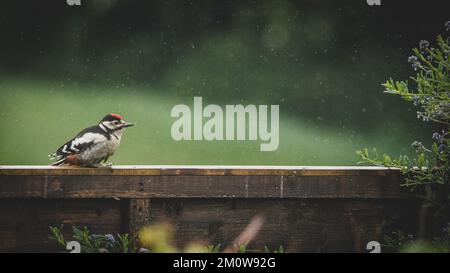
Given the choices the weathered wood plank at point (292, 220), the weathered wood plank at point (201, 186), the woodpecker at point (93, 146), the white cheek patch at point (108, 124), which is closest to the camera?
the weathered wood plank at point (201, 186)

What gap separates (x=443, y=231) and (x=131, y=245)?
1519 millimetres

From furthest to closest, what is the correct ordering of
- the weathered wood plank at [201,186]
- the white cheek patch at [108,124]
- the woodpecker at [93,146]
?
the white cheek patch at [108,124] → the woodpecker at [93,146] → the weathered wood plank at [201,186]

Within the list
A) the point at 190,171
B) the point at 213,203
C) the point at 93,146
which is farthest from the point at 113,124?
the point at 213,203

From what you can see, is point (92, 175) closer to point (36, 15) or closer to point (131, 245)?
point (131, 245)

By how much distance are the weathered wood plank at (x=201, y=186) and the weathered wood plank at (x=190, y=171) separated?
0.02 metres

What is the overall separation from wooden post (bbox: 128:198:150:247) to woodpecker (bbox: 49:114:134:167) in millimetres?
485

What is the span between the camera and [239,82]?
5.95 metres

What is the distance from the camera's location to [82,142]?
10.9 feet

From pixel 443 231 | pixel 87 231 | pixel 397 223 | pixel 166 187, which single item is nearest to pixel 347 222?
pixel 397 223

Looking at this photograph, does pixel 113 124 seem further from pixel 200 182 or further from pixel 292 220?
pixel 292 220

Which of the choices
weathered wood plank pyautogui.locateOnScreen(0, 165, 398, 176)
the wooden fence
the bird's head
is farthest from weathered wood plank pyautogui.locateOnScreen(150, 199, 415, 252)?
the bird's head

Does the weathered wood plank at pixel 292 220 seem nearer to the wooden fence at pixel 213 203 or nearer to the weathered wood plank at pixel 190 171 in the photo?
the wooden fence at pixel 213 203

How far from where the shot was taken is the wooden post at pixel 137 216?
9.43 feet

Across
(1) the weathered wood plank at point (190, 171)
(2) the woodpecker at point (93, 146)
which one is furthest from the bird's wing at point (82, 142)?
(1) the weathered wood plank at point (190, 171)
